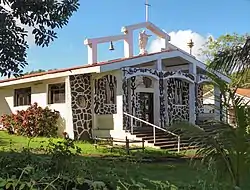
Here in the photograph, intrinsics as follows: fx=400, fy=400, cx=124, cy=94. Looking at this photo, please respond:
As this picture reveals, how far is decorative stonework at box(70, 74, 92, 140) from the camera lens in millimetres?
18703

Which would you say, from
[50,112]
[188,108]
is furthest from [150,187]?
[188,108]

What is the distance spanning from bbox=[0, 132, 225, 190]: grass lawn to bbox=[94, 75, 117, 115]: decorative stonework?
2.36 meters

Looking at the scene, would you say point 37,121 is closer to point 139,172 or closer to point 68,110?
point 68,110

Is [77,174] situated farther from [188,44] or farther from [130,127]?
[188,44]

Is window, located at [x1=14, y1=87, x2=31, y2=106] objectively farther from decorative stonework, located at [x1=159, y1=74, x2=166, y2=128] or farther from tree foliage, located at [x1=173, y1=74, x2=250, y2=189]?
tree foliage, located at [x1=173, y1=74, x2=250, y2=189]

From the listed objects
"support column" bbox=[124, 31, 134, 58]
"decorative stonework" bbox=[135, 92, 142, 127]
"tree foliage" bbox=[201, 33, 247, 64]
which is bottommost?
"decorative stonework" bbox=[135, 92, 142, 127]

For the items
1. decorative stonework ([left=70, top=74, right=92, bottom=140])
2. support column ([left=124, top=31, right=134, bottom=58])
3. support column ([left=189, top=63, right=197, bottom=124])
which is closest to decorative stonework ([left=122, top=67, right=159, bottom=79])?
support column ([left=124, top=31, right=134, bottom=58])

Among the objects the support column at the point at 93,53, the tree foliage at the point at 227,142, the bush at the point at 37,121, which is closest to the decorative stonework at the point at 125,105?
the support column at the point at 93,53

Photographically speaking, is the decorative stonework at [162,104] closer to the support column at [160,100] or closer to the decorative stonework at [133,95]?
the support column at [160,100]

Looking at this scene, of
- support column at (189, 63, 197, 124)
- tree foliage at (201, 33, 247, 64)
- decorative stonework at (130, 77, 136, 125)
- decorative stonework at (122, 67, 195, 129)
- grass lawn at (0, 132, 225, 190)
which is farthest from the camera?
tree foliage at (201, 33, 247, 64)

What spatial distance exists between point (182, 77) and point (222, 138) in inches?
602

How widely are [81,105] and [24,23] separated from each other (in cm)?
1396

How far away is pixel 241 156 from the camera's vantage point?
4742 millimetres

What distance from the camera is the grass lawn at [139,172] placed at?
3886mm
